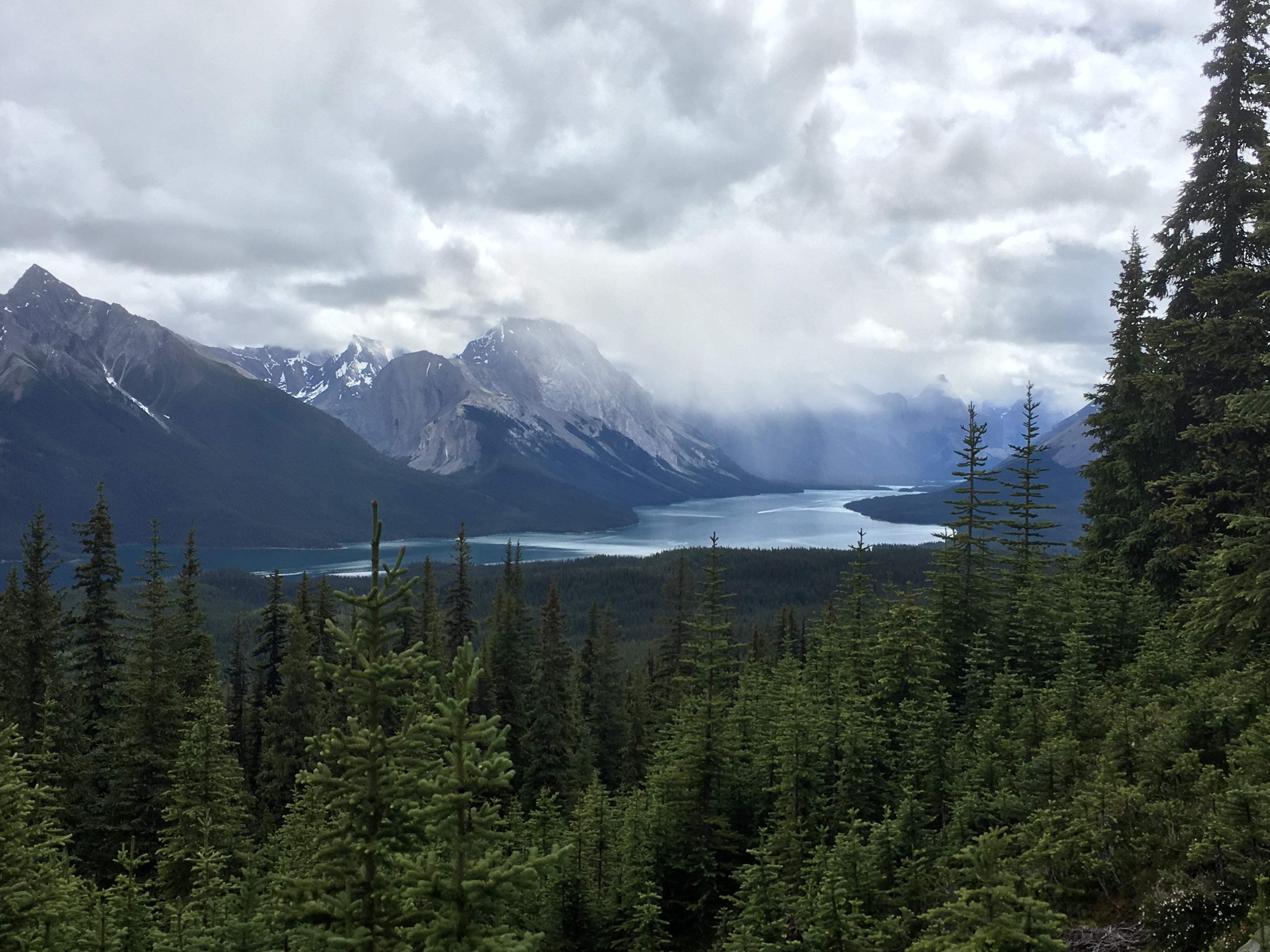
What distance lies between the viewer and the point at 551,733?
4438 cm

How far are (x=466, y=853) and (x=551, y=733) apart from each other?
3676 centimetres

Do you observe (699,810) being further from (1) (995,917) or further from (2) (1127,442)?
(2) (1127,442)

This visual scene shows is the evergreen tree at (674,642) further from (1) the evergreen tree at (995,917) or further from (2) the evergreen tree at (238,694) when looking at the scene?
(1) the evergreen tree at (995,917)

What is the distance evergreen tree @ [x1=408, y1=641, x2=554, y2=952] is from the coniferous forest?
4 cm

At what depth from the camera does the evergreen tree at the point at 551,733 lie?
43969mm

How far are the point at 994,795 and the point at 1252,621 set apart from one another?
6217mm

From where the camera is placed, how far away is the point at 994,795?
1459 centimetres

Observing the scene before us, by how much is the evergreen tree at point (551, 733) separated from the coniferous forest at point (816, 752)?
0.71 ft

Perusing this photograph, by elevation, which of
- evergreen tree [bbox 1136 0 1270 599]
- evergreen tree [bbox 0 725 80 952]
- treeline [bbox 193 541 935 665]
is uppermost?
evergreen tree [bbox 1136 0 1270 599]

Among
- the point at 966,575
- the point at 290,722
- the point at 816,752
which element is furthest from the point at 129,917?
the point at 290,722

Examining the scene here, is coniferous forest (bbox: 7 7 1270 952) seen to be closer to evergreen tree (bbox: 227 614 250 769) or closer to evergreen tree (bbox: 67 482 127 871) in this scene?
evergreen tree (bbox: 67 482 127 871)

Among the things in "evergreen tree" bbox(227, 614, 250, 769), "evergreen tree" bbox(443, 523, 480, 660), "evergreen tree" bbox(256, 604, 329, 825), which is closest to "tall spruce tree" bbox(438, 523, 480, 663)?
"evergreen tree" bbox(443, 523, 480, 660)

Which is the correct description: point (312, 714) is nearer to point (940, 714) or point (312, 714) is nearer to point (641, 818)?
point (641, 818)

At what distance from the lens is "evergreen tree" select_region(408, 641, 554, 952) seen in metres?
8.91
